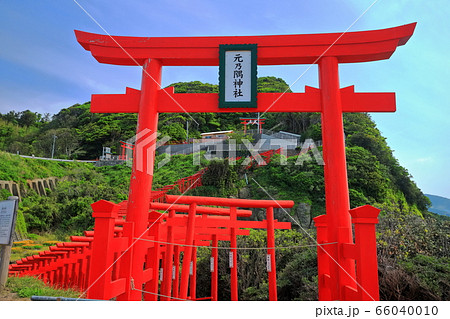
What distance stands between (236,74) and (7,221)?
3730 millimetres

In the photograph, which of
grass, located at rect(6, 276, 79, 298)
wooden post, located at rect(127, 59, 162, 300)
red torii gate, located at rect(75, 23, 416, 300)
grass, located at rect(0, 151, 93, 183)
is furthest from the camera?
grass, located at rect(0, 151, 93, 183)

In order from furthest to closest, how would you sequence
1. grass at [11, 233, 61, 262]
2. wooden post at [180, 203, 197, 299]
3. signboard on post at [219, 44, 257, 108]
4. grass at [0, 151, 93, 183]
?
1. grass at [0, 151, 93, 183]
2. grass at [11, 233, 61, 262]
3. wooden post at [180, 203, 197, 299]
4. signboard on post at [219, 44, 257, 108]

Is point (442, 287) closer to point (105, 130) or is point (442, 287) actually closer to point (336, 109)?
point (336, 109)

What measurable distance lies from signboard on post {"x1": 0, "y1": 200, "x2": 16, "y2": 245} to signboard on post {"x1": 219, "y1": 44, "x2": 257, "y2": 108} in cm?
324

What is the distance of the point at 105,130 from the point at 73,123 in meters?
6.12

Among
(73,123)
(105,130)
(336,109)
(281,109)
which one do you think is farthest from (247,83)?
(73,123)

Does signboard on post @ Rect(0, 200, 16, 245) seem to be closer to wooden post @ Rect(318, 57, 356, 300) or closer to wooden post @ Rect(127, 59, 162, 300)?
wooden post @ Rect(127, 59, 162, 300)

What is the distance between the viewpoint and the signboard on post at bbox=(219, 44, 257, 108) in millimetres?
4162

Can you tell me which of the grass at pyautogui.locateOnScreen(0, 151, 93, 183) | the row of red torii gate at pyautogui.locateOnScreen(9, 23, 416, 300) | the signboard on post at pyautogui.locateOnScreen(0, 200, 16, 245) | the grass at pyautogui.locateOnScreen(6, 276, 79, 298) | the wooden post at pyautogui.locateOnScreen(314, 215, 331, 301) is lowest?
the grass at pyautogui.locateOnScreen(6, 276, 79, 298)

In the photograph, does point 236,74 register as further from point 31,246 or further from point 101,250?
point 31,246

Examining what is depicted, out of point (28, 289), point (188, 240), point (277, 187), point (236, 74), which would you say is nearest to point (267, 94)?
point (236, 74)

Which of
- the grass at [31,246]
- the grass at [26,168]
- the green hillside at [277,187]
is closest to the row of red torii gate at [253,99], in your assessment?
the green hillside at [277,187]

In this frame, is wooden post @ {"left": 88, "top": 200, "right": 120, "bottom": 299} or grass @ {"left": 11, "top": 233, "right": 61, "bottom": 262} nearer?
wooden post @ {"left": 88, "top": 200, "right": 120, "bottom": 299}

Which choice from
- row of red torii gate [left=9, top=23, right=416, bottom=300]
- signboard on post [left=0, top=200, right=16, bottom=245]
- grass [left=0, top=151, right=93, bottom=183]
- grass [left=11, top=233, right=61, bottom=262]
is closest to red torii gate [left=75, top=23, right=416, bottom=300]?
row of red torii gate [left=9, top=23, right=416, bottom=300]
